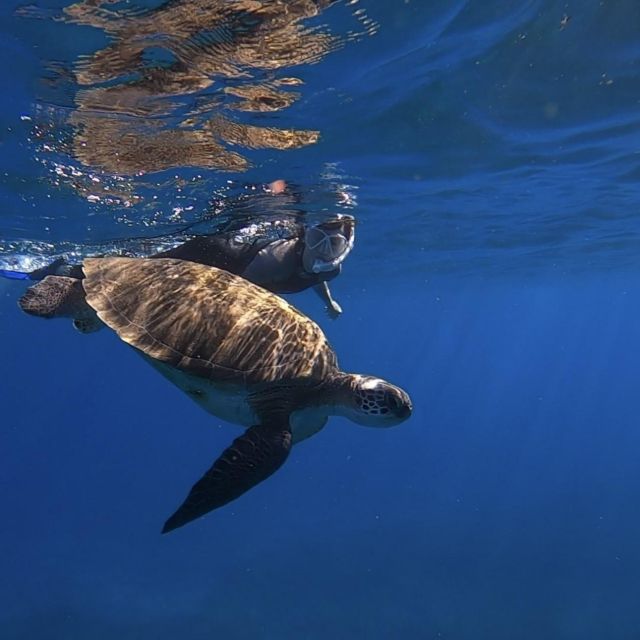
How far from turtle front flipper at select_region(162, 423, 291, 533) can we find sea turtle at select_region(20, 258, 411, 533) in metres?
0.02

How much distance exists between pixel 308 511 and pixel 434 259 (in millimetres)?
21475

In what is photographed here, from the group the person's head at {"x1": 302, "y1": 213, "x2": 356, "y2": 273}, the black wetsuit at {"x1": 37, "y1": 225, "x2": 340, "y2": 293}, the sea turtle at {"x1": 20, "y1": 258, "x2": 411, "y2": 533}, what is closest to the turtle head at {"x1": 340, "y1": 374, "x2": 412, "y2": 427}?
the sea turtle at {"x1": 20, "y1": 258, "x2": 411, "y2": 533}

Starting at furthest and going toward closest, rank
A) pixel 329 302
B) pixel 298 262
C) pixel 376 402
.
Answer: pixel 329 302 < pixel 298 262 < pixel 376 402

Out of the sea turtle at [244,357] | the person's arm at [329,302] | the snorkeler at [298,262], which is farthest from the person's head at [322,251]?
the sea turtle at [244,357]

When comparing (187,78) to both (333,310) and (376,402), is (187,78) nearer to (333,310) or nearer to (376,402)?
(333,310)

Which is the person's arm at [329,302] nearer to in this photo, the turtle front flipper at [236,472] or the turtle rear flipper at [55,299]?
the turtle rear flipper at [55,299]

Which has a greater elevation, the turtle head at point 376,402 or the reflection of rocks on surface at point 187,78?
the reflection of rocks on surface at point 187,78

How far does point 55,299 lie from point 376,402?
4874 millimetres

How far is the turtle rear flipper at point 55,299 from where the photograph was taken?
7.81 m

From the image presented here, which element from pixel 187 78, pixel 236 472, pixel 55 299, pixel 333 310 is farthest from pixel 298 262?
pixel 236 472

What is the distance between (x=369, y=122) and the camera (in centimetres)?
1021

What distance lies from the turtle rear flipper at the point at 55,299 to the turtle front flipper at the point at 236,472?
3893 millimetres

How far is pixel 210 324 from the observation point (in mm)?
6184

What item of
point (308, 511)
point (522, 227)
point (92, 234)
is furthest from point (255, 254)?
point (308, 511)
